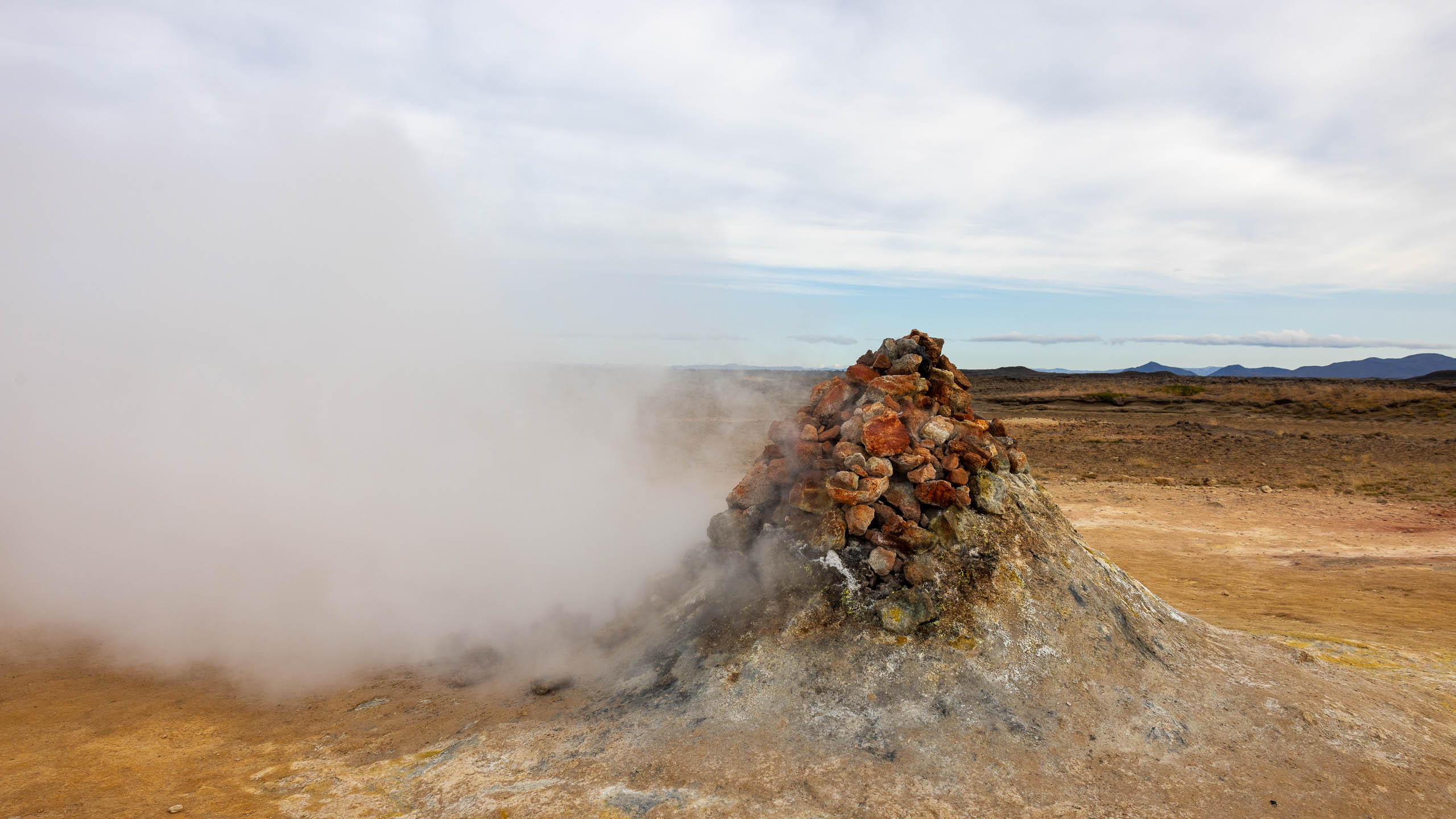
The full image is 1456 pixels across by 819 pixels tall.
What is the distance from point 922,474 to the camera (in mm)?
5086

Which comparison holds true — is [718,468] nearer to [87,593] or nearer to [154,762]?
[87,593]

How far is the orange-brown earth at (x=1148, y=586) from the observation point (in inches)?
171

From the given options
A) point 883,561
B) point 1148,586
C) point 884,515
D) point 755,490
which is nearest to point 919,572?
point 883,561

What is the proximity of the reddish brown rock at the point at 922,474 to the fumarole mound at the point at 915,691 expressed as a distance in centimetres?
2

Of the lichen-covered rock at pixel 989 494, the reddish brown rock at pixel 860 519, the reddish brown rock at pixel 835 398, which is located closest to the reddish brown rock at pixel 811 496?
the reddish brown rock at pixel 860 519

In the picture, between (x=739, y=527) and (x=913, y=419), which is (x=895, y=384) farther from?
(x=739, y=527)

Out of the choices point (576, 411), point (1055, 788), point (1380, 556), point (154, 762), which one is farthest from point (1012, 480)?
point (1380, 556)

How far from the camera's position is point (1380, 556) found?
1004cm

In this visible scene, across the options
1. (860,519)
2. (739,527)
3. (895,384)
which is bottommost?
(739,527)

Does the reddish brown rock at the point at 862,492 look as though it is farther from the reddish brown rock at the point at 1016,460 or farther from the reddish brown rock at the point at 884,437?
the reddish brown rock at the point at 1016,460

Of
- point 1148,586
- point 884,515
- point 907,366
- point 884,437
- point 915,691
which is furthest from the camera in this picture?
point 1148,586

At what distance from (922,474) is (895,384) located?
2.79ft

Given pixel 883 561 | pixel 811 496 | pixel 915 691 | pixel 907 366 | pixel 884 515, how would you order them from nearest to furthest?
1. pixel 915 691
2. pixel 883 561
3. pixel 884 515
4. pixel 811 496
5. pixel 907 366

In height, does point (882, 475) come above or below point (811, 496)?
above
